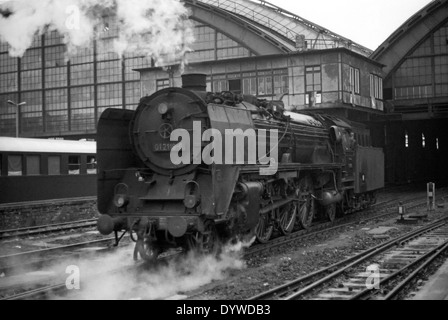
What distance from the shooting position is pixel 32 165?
66.1ft

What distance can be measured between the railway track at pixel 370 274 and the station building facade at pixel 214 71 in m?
12.6

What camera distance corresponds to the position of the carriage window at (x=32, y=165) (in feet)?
65.4

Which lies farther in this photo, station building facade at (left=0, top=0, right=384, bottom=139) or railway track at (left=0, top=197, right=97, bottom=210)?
station building facade at (left=0, top=0, right=384, bottom=139)

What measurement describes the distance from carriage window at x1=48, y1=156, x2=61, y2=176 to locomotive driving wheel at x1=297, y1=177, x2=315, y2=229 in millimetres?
11561

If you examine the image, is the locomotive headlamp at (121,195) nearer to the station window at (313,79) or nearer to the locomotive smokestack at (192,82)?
the locomotive smokestack at (192,82)

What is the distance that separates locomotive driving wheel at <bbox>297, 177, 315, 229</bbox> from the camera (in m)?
13.7

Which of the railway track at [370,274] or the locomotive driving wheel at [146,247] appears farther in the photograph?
the locomotive driving wheel at [146,247]

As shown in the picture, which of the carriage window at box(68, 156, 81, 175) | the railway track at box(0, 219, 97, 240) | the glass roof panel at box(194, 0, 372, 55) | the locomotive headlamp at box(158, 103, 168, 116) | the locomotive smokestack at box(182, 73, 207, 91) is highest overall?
the glass roof panel at box(194, 0, 372, 55)

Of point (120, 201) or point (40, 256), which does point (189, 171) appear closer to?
point (120, 201)

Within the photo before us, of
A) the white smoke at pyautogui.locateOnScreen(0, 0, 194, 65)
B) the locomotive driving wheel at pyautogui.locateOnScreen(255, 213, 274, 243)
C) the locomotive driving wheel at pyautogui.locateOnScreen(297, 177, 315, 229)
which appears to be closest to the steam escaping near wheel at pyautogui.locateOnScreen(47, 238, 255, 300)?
the locomotive driving wheel at pyautogui.locateOnScreen(255, 213, 274, 243)

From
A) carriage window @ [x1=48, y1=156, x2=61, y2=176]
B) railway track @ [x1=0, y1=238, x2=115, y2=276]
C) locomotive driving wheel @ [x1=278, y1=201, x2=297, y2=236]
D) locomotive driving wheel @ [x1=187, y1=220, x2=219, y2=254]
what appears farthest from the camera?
carriage window @ [x1=48, y1=156, x2=61, y2=176]

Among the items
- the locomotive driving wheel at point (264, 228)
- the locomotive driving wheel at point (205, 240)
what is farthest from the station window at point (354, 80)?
the locomotive driving wheel at point (205, 240)

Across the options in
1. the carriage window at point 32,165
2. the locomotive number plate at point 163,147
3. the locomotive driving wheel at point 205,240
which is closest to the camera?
the locomotive driving wheel at point 205,240

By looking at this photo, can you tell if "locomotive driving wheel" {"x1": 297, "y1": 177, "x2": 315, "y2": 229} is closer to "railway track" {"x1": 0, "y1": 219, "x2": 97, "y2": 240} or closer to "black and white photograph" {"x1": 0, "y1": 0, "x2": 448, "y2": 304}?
"black and white photograph" {"x1": 0, "y1": 0, "x2": 448, "y2": 304}
